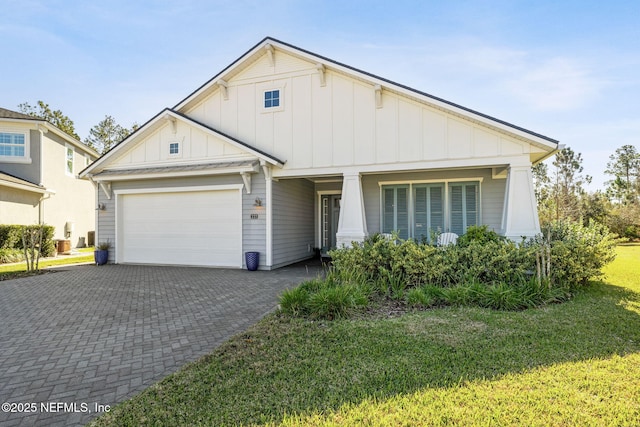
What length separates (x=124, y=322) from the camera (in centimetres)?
540

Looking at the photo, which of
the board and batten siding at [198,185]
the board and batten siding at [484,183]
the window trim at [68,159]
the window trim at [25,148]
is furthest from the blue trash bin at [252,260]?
the window trim at [68,159]

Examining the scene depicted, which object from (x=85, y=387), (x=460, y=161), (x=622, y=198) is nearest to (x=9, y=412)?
(x=85, y=387)

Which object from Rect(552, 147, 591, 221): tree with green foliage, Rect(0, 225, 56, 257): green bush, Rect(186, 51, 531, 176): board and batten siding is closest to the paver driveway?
Rect(186, 51, 531, 176): board and batten siding

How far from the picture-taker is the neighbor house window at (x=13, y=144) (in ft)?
53.6

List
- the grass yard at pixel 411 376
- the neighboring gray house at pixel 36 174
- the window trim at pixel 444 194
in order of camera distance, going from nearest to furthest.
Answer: the grass yard at pixel 411 376, the window trim at pixel 444 194, the neighboring gray house at pixel 36 174

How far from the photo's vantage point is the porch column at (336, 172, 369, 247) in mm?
10164

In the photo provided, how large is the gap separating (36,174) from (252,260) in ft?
45.1

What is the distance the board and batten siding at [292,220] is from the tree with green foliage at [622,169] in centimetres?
4002

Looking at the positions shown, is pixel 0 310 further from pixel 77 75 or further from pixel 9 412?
pixel 77 75

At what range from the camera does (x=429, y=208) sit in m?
11.6

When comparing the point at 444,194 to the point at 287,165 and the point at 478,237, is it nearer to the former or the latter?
the point at 478,237

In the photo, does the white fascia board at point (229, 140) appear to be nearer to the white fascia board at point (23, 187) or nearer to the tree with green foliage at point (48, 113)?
the white fascia board at point (23, 187)

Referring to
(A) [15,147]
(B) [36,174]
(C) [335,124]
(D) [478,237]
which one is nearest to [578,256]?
(D) [478,237]

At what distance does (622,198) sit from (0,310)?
4949 centimetres
